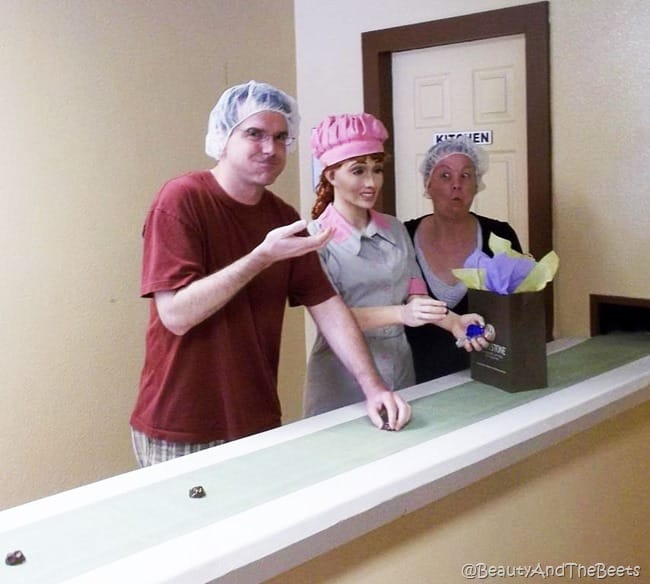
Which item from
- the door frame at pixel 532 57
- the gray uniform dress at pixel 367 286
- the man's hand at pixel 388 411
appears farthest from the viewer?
the door frame at pixel 532 57

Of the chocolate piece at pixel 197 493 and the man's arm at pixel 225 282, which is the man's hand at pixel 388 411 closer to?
the man's arm at pixel 225 282

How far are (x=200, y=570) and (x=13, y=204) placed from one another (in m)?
1.54

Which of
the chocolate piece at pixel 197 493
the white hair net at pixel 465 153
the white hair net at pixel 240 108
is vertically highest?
the white hair net at pixel 240 108

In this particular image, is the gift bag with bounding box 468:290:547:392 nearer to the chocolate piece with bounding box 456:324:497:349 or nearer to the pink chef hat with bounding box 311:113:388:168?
the chocolate piece with bounding box 456:324:497:349

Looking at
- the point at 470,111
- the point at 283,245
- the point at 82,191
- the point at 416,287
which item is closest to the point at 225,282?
the point at 283,245

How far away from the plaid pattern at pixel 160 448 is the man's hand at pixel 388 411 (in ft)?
1.02

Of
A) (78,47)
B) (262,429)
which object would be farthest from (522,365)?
(78,47)

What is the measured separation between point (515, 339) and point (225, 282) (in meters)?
0.65

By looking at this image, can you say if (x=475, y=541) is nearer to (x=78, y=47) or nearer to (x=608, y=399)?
(x=608, y=399)

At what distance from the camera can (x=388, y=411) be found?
1.50 meters

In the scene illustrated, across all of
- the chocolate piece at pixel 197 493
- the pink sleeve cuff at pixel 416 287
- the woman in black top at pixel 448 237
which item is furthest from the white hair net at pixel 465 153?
the chocolate piece at pixel 197 493

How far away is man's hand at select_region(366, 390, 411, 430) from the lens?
1482 millimetres

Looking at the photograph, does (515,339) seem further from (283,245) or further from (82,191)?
(82,191)

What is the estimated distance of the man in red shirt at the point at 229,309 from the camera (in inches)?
58.7
